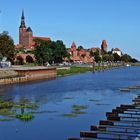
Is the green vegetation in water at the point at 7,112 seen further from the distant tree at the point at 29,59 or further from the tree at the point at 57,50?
the distant tree at the point at 29,59

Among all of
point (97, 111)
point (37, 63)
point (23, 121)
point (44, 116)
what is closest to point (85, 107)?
point (97, 111)

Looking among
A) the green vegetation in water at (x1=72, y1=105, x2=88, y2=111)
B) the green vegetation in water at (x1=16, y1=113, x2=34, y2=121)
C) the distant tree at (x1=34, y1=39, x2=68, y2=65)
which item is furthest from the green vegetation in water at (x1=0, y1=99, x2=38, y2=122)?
the distant tree at (x1=34, y1=39, x2=68, y2=65)

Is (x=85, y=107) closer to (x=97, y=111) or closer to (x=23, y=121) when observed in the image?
(x=97, y=111)

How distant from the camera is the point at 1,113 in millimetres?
40531

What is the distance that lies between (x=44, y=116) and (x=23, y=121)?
10.7 ft

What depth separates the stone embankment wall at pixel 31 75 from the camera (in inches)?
3469

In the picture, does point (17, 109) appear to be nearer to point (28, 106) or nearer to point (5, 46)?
point (28, 106)

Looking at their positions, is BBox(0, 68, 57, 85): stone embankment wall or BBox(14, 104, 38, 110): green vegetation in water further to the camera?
BBox(0, 68, 57, 85): stone embankment wall

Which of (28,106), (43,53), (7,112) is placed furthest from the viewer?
(43,53)

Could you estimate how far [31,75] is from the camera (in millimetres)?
101750

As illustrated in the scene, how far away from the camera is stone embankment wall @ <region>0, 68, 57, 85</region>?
88.1 metres

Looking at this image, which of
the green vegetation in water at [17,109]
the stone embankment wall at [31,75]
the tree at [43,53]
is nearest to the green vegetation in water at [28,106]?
the green vegetation in water at [17,109]

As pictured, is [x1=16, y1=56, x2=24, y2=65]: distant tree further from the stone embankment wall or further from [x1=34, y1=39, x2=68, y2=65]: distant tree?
the stone embankment wall

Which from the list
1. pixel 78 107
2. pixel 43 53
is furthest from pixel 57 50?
pixel 78 107
